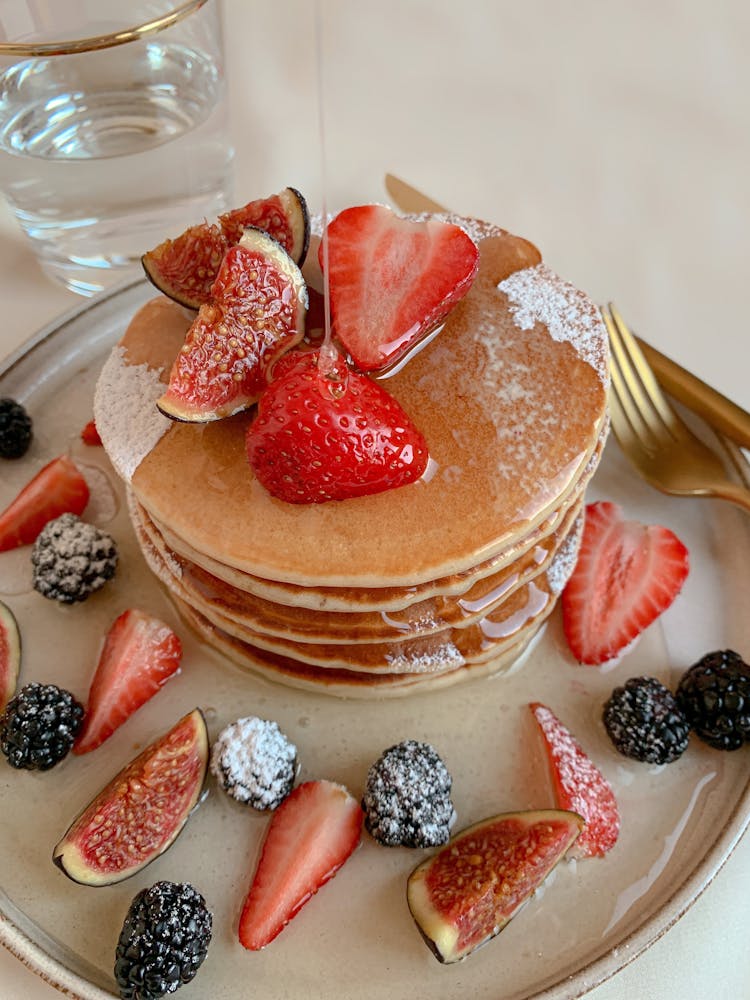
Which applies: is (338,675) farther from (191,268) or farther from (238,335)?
(191,268)

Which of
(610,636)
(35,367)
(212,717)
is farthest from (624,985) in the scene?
(35,367)

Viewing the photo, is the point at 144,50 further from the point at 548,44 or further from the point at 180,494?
the point at 548,44

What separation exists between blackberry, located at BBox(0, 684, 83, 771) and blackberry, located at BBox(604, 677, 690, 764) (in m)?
1.04

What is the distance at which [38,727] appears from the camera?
70.4 inches

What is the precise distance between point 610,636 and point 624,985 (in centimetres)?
66

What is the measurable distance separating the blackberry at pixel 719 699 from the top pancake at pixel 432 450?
0.47m

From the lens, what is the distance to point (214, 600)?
6.22ft

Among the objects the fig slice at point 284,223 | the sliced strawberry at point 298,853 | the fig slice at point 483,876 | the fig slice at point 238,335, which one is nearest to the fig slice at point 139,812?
the sliced strawberry at point 298,853

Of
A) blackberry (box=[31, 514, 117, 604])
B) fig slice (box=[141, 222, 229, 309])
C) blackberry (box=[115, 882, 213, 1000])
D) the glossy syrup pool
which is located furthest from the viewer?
blackberry (box=[31, 514, 117, 604])

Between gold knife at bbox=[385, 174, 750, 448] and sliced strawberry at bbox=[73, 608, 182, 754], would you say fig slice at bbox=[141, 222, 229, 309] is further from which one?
gold knife at bbox=[385, 174, 750, 448]

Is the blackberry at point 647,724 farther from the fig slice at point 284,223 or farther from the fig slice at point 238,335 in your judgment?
the fig slice at point 284,223

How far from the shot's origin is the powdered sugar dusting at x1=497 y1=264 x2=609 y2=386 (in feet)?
6.41

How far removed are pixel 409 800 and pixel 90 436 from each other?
118 centimetres

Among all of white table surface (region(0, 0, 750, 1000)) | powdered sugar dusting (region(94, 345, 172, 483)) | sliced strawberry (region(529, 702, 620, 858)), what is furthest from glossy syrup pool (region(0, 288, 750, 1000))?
white table surface (region(0, 0, 750, 1000))
